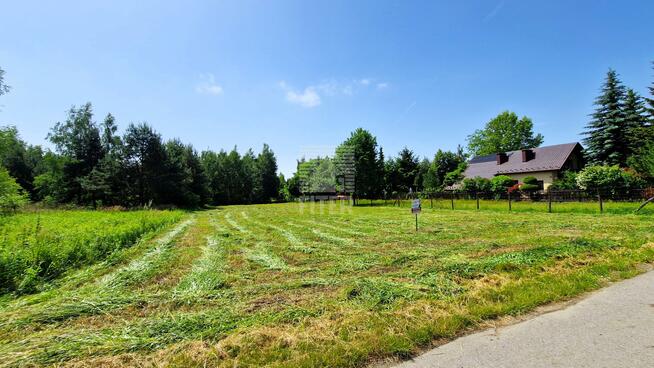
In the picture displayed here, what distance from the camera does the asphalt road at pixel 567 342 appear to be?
2.47 meters

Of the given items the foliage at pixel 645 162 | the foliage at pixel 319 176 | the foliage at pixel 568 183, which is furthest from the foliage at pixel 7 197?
the foliage at pixel 645 162

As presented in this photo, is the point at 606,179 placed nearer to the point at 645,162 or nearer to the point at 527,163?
the point at 645,162

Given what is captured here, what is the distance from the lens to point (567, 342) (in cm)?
277

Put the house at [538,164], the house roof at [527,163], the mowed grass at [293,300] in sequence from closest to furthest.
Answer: the mowed grass at [293,300]
the house at [538,164]
the house roof at [527,163]

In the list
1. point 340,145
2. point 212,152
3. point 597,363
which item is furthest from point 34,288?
point 212,152

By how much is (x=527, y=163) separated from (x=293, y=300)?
38.9 metres

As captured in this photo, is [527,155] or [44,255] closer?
[44,255]

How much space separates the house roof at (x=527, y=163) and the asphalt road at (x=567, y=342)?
34.2m

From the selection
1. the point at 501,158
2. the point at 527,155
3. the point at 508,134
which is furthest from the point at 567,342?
the point at 508,134

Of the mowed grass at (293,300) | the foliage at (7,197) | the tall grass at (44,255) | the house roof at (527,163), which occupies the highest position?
the house roof at (527,163)

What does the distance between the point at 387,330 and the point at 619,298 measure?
3488mm

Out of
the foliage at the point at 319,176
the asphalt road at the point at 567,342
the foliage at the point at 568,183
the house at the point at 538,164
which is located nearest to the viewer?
the asphalt road at the point at 567,342

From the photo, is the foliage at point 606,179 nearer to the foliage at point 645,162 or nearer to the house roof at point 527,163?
the foliage at point 645,162

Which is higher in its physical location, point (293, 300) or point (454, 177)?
point (454, 177)
